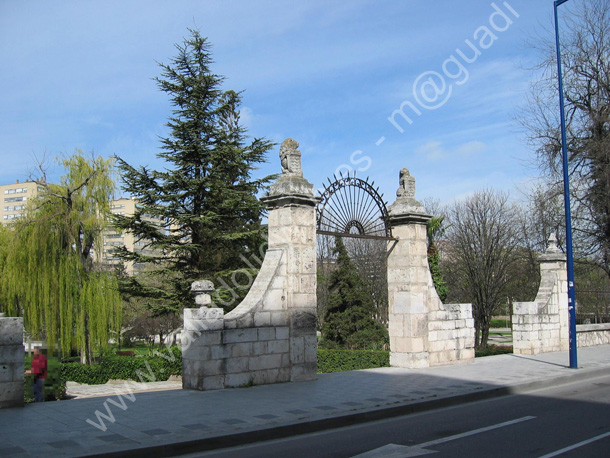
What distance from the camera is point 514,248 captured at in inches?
1121

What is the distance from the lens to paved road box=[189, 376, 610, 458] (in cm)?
599

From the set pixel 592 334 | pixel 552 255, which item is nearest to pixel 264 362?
pixel 552 255

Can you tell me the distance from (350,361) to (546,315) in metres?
6.18

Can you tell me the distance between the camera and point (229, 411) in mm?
7508

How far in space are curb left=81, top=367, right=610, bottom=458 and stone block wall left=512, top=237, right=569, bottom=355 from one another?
5.42m

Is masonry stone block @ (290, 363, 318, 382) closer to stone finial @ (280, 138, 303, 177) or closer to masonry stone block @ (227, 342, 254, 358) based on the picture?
masonry stone block @ (227, 342, 254, 358)

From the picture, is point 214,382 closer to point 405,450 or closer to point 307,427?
point 307,427

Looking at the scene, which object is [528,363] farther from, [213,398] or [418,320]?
[213,398]

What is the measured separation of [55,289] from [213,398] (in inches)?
609

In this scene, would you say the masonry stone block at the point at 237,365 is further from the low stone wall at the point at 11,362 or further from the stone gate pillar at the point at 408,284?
the stone gate pillar at the point at 408,284

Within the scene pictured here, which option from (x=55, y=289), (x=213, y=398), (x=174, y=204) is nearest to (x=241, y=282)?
(x=174, y=204)

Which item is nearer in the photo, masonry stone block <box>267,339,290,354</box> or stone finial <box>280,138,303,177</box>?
masonry stone block <box>267,339,290,354</box>

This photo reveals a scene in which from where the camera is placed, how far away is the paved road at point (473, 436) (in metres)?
5.99

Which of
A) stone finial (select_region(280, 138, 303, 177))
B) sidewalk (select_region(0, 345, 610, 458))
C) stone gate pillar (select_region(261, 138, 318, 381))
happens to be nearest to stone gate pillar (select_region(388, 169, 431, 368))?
sidewalk (select_region(0, 345, 610, 458))
